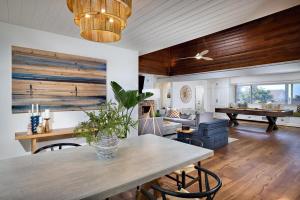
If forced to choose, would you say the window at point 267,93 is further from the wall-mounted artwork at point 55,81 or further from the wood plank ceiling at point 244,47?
the wall-mounted artwork at point 55,81

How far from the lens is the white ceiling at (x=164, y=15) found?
6.71 feet

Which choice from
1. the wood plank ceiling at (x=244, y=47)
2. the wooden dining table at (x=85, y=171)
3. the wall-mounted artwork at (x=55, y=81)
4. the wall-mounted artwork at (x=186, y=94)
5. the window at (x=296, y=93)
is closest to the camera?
the wooden dining table at (x=85, y=171)

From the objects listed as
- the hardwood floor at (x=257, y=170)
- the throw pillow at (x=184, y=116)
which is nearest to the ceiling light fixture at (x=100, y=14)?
the hardwood floor at (x=257, y=170)

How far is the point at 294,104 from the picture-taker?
316 inches

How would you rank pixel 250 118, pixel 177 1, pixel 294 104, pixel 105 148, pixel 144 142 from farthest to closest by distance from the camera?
pixel 250 118
pixel 294 104
pixel 144 142
pixel 177 1
pixel 105 148

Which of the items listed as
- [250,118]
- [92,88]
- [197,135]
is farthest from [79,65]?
[250,118]

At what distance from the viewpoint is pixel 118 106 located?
1663mm

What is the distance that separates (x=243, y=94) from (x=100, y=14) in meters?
10.1

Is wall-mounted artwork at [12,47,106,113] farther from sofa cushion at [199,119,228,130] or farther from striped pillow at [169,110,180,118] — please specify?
striped pillow at [169,110,180,118]

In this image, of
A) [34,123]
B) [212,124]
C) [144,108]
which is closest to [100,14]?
[34,123]

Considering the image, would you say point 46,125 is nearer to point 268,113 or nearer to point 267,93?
point 268,113

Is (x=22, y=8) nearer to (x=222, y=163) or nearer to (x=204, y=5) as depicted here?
(x=204, y=5)

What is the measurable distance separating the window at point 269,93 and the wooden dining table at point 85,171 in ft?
29.1

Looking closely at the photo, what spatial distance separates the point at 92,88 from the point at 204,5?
2458mm
